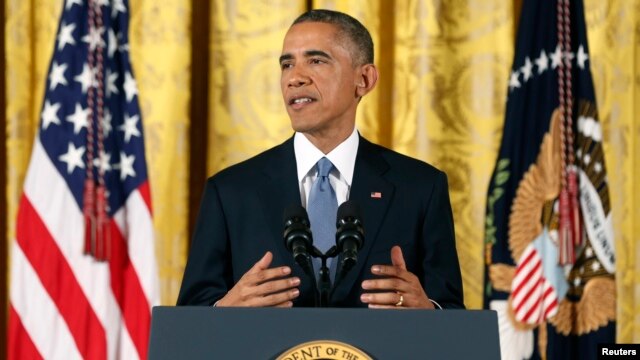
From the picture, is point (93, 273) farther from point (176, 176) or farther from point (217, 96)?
point (217, 96)

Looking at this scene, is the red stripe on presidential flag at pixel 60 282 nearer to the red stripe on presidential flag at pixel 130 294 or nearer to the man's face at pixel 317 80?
the red stripe on presidential flag at pixel 130 294

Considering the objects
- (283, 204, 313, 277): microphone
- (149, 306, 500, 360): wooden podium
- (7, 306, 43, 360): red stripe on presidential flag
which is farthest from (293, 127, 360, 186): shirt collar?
(7, 306, 43, 360): red stripe on presidential flag

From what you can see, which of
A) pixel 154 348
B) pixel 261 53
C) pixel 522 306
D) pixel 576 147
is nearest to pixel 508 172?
pixel 576 147

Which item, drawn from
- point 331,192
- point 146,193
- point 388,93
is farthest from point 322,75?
point 388,93

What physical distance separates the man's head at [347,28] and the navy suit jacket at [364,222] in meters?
0.24

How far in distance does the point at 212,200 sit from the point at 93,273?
4.52 feet

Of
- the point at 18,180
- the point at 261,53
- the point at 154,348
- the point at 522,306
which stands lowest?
the point at 154,348

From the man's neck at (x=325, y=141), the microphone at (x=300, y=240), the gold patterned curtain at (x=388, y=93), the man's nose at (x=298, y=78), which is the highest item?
the gold patterned curtain at (x=388, y=93)

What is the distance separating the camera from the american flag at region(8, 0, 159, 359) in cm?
341

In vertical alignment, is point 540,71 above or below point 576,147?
above

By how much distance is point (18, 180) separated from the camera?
3639 mm

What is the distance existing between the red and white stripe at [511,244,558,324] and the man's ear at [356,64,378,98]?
1423 millimetres

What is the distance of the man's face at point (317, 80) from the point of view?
220cm

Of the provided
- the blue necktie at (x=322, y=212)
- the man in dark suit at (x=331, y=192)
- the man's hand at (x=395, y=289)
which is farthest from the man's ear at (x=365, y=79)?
the man's hand at (x=395, y=289)
